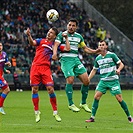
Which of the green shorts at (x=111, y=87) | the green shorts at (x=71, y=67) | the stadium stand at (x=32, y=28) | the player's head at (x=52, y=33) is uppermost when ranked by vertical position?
the player's head at (x=52, y=33)

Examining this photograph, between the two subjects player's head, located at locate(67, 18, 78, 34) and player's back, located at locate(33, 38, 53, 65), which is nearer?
player's back, located at locate(33, 38, 53, 65)

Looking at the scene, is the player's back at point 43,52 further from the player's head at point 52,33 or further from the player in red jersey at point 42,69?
the player's head at point 52,33

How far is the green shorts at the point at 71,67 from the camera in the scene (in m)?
18.7

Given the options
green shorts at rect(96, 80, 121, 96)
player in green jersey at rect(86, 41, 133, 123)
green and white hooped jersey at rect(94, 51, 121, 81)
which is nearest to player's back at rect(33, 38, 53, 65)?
player in green jersey at rect(86, 41, 133, 123)

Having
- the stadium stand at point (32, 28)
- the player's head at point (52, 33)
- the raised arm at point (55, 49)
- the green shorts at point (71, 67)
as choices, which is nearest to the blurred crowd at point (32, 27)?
the stadium stand at point (32, 28)

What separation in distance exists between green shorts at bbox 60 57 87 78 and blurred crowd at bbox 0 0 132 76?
24833mm

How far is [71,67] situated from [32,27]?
1198 inches

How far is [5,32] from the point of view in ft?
152

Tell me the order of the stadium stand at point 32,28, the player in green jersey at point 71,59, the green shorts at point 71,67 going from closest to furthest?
1. the player in green jersey at point 71,59
2. the green shorts at point 71,67
3. the stadium stand at point 32,28

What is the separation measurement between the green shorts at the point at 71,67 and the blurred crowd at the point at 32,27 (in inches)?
978

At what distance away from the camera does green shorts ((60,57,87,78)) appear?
18.7 meters

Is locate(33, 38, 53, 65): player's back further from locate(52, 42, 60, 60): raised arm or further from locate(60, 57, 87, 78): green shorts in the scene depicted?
locate(60, 57, 87, 78): green shorts

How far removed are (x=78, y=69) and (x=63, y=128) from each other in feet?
13.7

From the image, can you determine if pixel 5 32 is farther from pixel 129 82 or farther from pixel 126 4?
pixel 126 4
